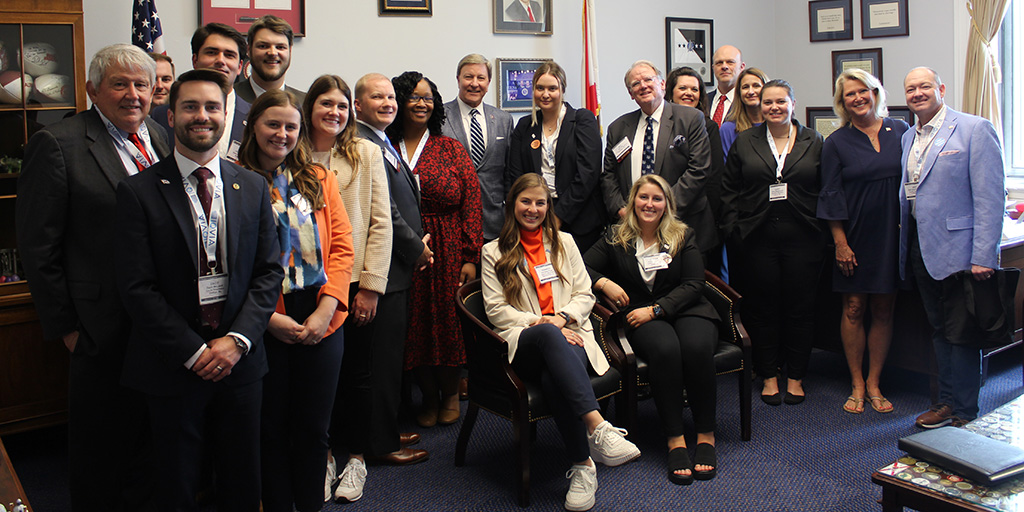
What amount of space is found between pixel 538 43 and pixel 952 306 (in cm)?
313

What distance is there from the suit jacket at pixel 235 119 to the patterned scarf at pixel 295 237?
0.46m

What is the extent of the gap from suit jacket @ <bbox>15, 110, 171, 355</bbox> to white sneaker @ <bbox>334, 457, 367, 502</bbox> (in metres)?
0.99

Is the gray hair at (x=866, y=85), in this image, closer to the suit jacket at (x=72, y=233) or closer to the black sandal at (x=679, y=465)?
the black sandal at (x=679, y=465)

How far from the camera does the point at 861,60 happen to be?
19.1ft

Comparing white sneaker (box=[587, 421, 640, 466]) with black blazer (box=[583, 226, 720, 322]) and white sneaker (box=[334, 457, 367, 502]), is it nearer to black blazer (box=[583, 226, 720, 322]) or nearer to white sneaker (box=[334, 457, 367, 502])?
black blazer (box=[583, 226, 720, 322])

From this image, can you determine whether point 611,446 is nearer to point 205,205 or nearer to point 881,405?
point 205,205

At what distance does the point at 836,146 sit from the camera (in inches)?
140

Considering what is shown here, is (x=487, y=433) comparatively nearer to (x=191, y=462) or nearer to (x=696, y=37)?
(x=191, y=462)

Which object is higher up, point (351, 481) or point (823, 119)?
point (823, 119)

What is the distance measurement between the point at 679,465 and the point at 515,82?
3.09 m

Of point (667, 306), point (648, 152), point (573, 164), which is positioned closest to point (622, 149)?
point (648, 152)

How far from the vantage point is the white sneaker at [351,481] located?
2727mm

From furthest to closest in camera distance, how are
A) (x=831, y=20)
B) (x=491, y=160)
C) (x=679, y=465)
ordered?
(x=831, y=20) < (x=491, y=160) < (x=679, y=465)

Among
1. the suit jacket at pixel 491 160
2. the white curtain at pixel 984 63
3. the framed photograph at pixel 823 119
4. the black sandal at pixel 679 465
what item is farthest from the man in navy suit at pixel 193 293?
the framed photograph at pixel 823 119
